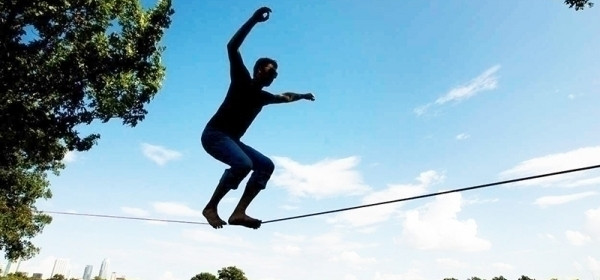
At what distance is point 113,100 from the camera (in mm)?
14102

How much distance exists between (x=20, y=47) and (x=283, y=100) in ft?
39.0

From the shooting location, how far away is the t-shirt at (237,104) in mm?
4305

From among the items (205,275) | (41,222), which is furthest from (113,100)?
(205,275)

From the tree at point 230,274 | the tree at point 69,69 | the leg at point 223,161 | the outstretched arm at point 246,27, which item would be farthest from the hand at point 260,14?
the tree at point 230,274

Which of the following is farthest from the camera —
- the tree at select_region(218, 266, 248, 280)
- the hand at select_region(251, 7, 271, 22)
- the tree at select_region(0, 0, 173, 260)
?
the tree at select_region(218, 266, 248, 280)

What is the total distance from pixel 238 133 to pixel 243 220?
99 cm

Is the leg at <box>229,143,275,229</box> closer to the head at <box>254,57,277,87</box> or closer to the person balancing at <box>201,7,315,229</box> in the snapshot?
the person balancing at <box>201,7,315,229</box>

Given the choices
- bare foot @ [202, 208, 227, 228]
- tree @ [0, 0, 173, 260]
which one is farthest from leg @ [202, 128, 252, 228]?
tree @ [0, 0, 173, 260]

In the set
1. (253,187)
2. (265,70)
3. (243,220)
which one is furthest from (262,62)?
(243,220)

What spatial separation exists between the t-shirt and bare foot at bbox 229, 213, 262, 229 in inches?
35.0

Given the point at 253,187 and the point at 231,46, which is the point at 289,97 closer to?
the point at 231,46

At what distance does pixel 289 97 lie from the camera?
523 centimetres

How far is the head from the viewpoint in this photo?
4.37 m

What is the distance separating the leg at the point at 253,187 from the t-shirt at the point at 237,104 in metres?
0.26
